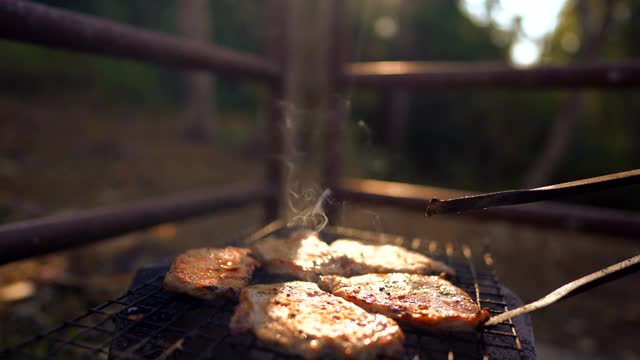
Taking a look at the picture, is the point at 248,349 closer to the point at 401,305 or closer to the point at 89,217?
the point at 401,305

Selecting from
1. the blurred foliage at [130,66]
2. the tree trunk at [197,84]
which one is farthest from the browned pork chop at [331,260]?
the tree trunk at [197,84]

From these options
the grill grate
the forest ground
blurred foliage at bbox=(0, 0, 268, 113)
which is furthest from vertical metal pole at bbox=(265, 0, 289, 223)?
blurred foliage at bbox=(0, 0, 268, 113)

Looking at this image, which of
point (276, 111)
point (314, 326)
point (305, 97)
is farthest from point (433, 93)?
point (314, 326)

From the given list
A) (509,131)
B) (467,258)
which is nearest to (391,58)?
(509,131)

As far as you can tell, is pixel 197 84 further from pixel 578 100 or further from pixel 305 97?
pixel 578 100

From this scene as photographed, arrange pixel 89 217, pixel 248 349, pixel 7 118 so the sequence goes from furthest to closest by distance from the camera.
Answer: pixel 7 118, pixel 89 217, pixel 248 349

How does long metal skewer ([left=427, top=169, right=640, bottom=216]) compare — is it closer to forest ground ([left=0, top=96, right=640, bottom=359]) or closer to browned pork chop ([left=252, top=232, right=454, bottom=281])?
browned pork chop ([left=252, top=232, right=454, bottom=281])
